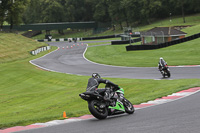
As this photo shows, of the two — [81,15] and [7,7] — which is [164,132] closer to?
[7,7]

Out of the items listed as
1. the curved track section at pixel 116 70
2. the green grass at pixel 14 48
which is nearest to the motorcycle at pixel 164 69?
the curved track section at pixel 116 70

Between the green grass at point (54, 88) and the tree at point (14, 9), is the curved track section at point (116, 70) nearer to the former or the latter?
the green grass at point (54, 88)

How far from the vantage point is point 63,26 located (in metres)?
122

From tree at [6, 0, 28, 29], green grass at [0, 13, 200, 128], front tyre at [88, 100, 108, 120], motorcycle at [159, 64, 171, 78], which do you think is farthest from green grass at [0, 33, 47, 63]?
front tyre at [88, 100, 108, 120]

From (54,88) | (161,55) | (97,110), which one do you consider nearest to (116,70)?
(54,88)

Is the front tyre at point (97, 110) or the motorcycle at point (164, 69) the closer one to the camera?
the front tyre at point (97, 110)

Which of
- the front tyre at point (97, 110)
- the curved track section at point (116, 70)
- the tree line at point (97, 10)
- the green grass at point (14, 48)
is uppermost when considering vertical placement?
the tree line at point (97, 10)

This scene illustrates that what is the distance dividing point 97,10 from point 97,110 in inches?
4921

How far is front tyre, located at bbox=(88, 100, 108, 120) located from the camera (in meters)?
10.5

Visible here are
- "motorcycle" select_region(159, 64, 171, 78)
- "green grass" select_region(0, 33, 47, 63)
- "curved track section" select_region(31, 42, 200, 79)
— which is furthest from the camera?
"green grass" select_region(0, 33, 47, 63)

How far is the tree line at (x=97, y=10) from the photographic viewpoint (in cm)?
9517

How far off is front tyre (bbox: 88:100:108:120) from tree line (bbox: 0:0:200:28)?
8473cm

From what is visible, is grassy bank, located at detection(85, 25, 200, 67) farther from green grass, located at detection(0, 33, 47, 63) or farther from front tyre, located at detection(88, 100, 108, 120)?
front tyre, located at detection(88, 100, 108, 120)

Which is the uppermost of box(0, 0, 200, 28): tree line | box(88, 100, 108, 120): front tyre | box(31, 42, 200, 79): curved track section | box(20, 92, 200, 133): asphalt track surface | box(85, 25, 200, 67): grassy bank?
box(0, 0, 200, 28): tree line
